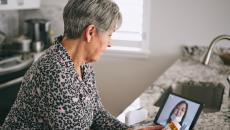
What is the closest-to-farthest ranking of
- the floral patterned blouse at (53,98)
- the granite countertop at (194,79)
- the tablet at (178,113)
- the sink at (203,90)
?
1. the floral patterned blouse at (53,98)
2. the tablet at (178,113)
3. the granite countertop at (194,79)
4. the sink at (203,90)

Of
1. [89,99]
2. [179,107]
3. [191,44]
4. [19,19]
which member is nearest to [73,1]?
[89,99]

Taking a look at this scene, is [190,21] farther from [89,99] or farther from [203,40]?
[89,99]

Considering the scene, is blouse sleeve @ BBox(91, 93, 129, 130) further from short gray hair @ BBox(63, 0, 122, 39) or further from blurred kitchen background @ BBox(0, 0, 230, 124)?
blurred kitchen background @ BBox(0, 0, 230, 124)

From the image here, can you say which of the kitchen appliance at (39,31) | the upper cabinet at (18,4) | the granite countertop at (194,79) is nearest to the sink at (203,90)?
the granite countertop at (194,79)

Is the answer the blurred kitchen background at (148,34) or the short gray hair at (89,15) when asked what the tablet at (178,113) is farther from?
the blurred kitchen background at (148,34)

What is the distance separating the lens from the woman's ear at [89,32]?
1139mm

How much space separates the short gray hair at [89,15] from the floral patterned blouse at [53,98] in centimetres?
9

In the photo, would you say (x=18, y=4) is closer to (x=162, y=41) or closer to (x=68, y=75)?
(x=162, y=41)

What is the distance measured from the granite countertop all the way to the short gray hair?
574mm

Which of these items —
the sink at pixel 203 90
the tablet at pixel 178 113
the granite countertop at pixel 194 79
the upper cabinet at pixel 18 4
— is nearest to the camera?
the tablet at pixel 178 113

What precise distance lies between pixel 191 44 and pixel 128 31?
1.92 ft

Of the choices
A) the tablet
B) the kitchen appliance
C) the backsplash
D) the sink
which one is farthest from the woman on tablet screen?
the backsplash

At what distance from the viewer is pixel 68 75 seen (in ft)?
3.68

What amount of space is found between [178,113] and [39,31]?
2157mm
